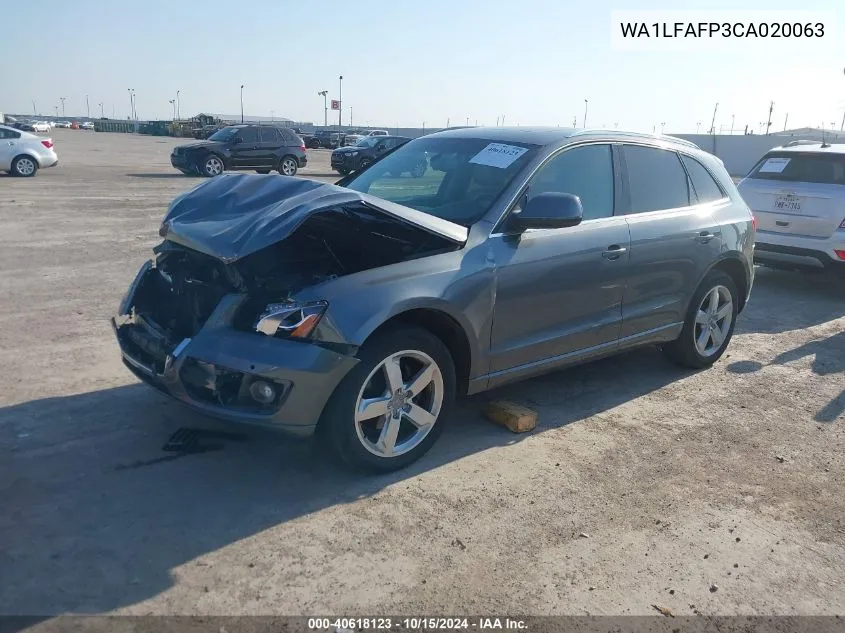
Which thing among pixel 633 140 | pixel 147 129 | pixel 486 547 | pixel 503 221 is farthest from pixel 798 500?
pixel 147 129

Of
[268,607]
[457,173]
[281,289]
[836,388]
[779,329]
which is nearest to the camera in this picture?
[268,607]

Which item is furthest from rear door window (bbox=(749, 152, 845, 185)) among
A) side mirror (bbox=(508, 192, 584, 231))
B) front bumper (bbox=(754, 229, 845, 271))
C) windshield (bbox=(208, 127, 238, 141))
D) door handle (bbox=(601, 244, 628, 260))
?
windshield (bbox=(208, 127, 238, 141))

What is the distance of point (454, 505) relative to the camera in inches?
141

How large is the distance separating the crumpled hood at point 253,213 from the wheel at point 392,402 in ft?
2.19

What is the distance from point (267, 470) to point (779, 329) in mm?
5512

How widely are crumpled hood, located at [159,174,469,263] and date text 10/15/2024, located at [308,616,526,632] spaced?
5.59 ft

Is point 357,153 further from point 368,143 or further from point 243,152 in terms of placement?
point 243,152

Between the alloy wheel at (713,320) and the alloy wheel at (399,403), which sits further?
the alloy wheel at (713,320)

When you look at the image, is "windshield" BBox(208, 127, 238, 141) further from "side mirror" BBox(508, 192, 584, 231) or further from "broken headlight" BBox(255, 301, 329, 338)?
"broken headlight" BBox(255, 301, 329, 338)

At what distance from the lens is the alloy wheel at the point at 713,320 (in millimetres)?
5715

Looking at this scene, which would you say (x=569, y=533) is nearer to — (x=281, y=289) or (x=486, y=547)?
(x=486, y=547)

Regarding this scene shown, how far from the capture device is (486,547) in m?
3.25

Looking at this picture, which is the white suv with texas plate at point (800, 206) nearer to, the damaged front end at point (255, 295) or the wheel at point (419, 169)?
the wheel at point (419, 169)

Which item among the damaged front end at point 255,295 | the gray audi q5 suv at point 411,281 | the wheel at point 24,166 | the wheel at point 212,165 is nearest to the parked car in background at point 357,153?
the wheel at point 212,165
